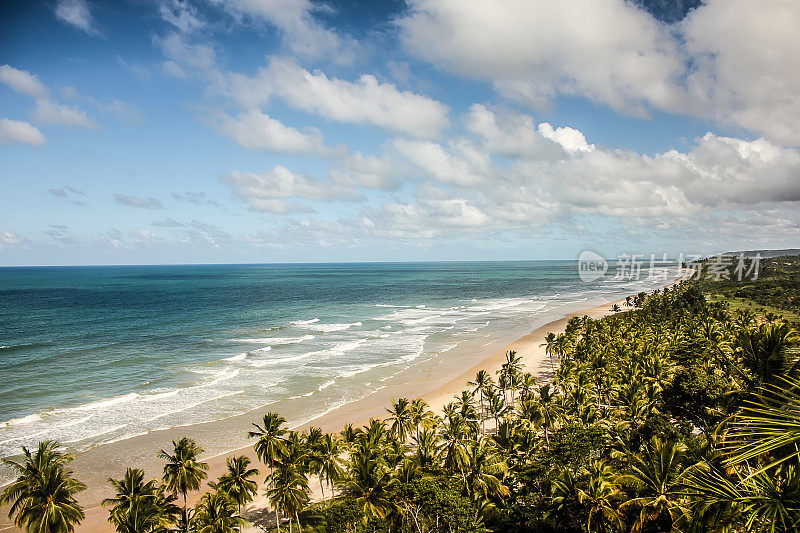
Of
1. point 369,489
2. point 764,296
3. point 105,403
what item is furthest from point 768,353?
point 764,296

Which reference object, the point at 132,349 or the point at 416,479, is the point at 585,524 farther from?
the point at 132,349

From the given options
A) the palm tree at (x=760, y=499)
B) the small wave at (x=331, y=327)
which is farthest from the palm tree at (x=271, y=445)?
the small wave at (x=331, y=327)

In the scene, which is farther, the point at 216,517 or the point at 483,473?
the point at 483,473

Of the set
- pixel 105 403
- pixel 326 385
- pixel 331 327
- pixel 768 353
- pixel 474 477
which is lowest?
pixel 326 385

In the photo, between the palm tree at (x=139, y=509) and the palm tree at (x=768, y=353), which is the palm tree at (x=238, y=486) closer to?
the palm tree at (x=139, y=509)

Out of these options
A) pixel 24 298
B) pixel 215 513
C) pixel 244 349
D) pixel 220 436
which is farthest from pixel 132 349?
pixel 24 298

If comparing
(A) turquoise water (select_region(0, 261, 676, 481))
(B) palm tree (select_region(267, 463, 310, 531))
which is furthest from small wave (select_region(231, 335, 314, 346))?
(B) palm tree (select_region(267, 463, 310, 531))

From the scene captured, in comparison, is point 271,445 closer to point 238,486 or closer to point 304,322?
point 238,486
